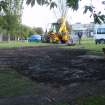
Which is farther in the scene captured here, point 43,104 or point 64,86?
point 64,86

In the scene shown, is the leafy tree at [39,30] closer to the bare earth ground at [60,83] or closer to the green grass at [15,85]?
the bare earth ground at [60,83]

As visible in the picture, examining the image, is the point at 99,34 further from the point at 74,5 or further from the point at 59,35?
the point at 74,5

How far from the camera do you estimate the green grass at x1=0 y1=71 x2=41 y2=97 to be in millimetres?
11883

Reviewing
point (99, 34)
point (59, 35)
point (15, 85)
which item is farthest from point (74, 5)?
point (99, 34)

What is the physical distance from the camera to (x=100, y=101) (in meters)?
10.0

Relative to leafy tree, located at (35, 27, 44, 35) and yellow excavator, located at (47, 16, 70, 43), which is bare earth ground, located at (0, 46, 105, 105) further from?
leafy tree, located at (35, 27, 44, 35)

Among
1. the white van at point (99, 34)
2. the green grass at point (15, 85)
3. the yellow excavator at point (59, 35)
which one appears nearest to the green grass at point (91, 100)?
the green grass at point (15, 85)

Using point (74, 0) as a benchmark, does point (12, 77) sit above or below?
below

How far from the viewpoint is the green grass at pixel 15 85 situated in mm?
11883

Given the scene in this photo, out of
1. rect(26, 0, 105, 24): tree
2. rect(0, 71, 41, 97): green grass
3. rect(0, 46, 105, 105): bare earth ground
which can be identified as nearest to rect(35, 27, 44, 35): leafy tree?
rect(0, 46, 105, 105): bare earth ground

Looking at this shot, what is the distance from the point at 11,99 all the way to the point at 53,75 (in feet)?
19.2

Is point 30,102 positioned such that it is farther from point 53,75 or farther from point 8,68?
point 8,68

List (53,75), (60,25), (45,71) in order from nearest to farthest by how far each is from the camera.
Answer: (53,75) < (45,71) < (60,25)

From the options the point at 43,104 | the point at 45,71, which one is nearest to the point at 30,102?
the point at 43,104
